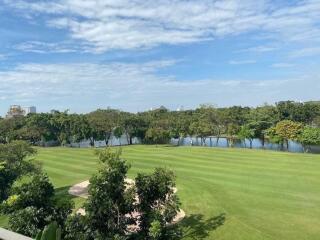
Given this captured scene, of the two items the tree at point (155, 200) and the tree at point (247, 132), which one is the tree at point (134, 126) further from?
the tree at point (155, 200)

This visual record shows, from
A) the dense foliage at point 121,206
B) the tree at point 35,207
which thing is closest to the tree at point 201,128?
the dense foliage at point 121,206

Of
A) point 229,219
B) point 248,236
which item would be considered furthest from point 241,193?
point 248,236

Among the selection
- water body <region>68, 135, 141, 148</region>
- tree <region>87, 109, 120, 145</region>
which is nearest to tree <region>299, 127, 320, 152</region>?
tree <region>87, 109, 120, 145</region>

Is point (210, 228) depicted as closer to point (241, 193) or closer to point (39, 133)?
point (241, 193)

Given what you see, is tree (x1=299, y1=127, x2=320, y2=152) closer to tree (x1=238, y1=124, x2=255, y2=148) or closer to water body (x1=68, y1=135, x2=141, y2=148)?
tree (x1=238, y1=124, x2=255, y2=148)

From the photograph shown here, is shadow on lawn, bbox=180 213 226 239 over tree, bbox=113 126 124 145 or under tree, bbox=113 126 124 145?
under

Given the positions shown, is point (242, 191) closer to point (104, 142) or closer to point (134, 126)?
point (134, 126)
